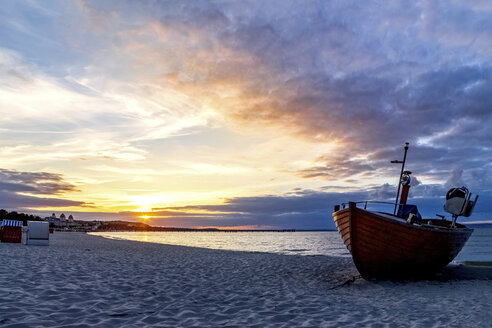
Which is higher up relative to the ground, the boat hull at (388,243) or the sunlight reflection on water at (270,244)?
the boat hull at (388,243)

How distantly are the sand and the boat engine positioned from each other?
124 inches

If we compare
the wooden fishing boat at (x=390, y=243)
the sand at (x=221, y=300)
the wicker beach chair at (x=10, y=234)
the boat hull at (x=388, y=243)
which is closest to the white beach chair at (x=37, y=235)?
the wicker beach chair at (x=10, y=234)

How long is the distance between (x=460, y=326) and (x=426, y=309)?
1.70m

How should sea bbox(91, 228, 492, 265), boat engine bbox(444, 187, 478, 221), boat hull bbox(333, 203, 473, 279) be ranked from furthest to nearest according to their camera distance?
sea bbox(91, 228, 492, 265) < boat engine bbox(444, 187, 478, 221) < boat hull bbox(333, 203, 473, 279)

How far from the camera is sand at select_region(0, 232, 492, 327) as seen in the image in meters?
7.12

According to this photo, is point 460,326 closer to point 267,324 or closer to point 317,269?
point 267,324

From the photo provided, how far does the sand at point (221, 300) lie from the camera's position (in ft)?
23.4

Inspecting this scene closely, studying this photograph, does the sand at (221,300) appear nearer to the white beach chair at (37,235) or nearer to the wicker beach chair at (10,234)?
the white beach chair at (37,235)

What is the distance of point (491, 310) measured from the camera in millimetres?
9266

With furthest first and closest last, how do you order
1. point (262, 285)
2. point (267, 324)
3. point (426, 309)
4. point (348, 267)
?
point (348, 267) → point (262, 285) → point (426, 309) → point (267, 324)

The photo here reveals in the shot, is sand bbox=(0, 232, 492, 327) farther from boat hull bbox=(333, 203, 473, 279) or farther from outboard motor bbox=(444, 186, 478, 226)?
outboard motor bbox=(444, 186, 478, 226)

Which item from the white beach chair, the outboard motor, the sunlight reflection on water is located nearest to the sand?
the outboard motor

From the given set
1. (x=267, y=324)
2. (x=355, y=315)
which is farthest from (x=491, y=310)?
(x=267, y=324)

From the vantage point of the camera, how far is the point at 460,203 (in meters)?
16.6
